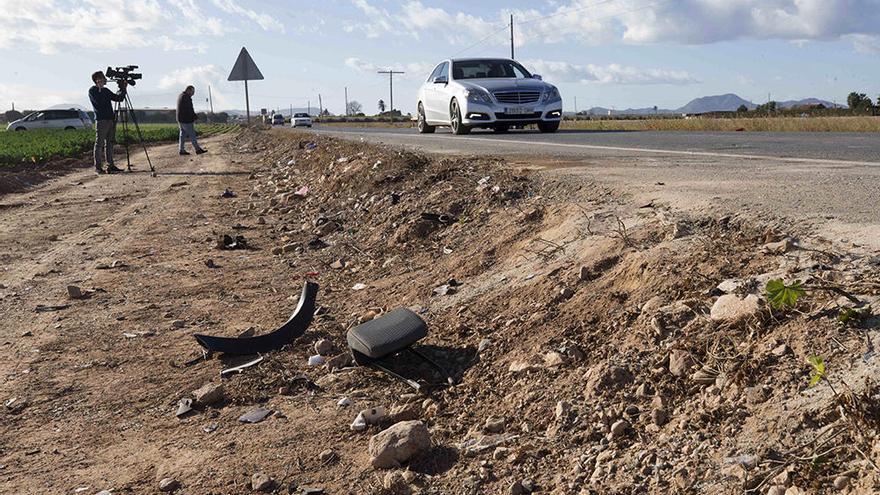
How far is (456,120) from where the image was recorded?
15.5 meters

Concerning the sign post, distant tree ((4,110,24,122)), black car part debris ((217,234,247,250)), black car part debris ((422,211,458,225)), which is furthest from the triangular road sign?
distant tree ((4,110,24,122))

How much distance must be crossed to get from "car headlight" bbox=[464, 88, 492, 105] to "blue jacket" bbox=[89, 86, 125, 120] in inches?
230

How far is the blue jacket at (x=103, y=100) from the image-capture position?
1377 cm

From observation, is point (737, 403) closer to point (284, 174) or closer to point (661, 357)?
point (661, 357)

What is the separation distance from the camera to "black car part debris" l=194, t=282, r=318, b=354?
4.50 metres

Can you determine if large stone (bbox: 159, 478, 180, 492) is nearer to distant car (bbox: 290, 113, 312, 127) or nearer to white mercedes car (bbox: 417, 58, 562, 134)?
white mercedes car (bbox: 417, 58, 562, 134)

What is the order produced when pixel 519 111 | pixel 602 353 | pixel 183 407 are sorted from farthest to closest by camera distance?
pixel 519 111 → pixel 183 407 → pixel 602 353

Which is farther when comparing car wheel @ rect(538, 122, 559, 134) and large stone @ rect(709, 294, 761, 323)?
car wheel @ rect(538, 122, 559, 134)

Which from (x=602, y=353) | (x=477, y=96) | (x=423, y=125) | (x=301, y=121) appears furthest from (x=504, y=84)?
(x=301, y=121)

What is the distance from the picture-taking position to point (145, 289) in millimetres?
6113

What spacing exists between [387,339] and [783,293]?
188 centimetres

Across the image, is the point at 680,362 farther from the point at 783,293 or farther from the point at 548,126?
the point at 548,126

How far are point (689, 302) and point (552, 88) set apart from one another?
1248 centimetres

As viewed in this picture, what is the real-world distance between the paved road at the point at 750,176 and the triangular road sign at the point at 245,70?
1734 cm
